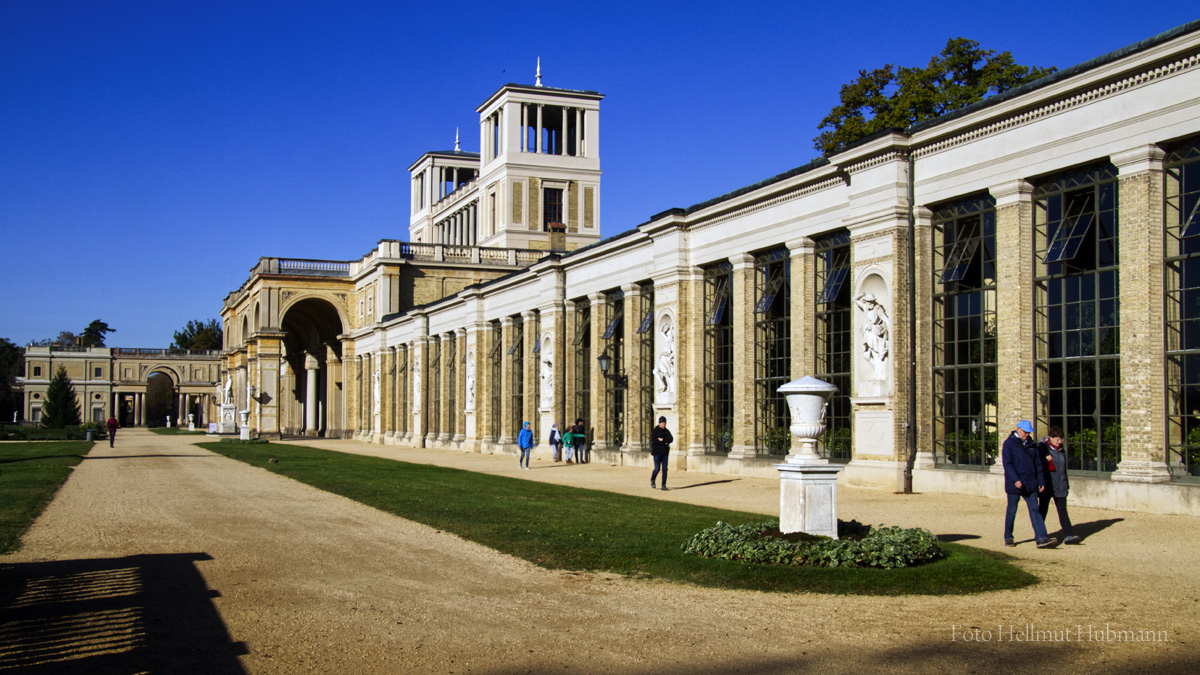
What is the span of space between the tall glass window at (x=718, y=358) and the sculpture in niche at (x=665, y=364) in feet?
3.77

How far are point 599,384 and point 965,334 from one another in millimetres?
16960

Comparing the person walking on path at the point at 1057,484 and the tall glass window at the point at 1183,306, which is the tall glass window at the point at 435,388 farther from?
the person walking on path at the point at 1057,484

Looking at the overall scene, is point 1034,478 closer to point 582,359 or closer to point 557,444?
point 557,444

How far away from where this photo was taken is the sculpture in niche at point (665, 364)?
30453mm

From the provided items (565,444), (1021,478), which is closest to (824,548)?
(1021,478)

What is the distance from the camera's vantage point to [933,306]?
21359mm

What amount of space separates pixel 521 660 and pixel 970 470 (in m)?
15.0

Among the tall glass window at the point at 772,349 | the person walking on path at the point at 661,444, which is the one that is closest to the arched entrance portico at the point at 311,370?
the tall glass window at the point at 772,349

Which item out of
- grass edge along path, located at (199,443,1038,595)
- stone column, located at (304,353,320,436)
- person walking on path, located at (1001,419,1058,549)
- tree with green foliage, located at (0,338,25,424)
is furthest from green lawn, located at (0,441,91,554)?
tree with green foliage, located at (0,338,25,424)

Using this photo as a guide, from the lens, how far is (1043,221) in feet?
62.5

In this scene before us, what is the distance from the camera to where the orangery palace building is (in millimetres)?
16547

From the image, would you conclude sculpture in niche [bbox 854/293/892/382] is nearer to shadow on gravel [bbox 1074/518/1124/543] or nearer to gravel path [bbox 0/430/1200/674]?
shadow on gravel [bbox 1074/518/1124/543]

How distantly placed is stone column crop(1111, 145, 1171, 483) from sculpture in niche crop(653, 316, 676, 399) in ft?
49.3

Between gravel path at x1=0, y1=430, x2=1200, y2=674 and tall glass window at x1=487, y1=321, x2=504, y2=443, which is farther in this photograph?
tall glass window at x1=487, y1=321, x2=504, y2=443
